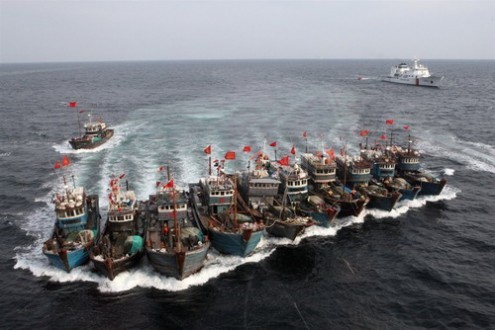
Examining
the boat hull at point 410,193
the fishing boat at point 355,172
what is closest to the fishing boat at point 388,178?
the boat hull at point 410,193

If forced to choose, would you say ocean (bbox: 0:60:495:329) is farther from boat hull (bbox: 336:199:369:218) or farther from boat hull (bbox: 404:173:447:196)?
boat hull (bbox: 336:199:369:218)

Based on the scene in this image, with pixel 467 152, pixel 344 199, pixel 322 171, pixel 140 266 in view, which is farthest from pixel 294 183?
pixel 467 152

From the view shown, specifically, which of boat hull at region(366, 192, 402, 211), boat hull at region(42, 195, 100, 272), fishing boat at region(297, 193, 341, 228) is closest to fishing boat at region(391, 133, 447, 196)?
boat hull at region(366, 192, 402, 211)

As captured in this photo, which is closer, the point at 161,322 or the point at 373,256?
the point at 161,322

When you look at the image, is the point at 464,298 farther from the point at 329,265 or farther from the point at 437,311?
the point at 329,265

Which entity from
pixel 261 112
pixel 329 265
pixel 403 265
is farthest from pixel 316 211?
pixel 261 112

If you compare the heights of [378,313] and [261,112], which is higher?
[261,112]

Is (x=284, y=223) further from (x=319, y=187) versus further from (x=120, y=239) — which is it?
(x=120, y=239)
